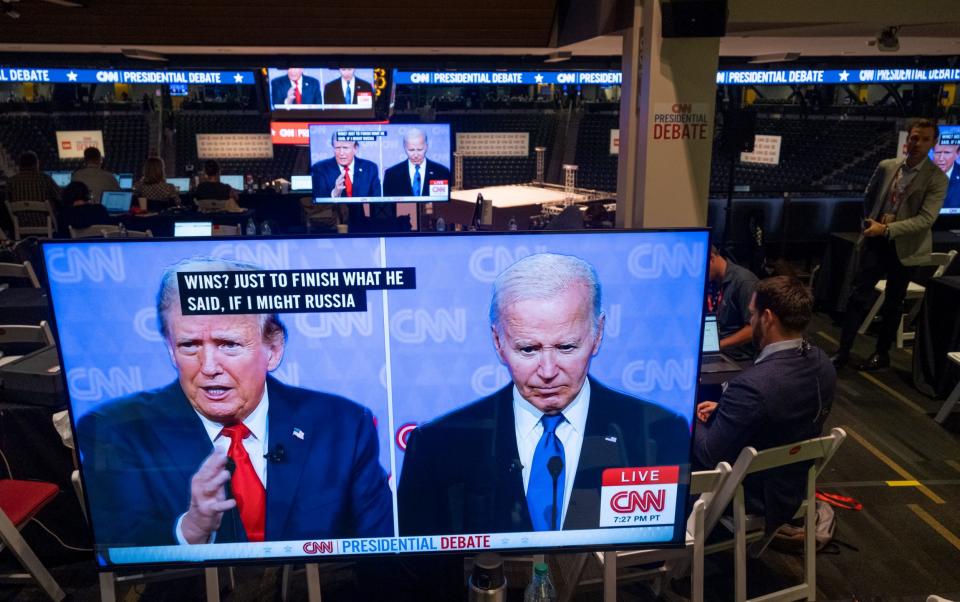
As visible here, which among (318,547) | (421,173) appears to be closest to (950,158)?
(421,173)

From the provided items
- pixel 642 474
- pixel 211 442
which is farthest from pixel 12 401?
pixel 642 474

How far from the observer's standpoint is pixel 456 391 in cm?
154

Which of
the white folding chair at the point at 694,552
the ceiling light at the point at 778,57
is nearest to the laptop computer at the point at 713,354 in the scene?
the white folding chair at the point at 694,552

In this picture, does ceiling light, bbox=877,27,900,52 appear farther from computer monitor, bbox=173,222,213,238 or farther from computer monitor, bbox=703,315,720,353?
computer monitor, bbox=173,222,213,238

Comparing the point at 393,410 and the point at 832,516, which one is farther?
the point at 832,516

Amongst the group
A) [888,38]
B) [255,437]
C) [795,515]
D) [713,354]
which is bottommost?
[795,515]

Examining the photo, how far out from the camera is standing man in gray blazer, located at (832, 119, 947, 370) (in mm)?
4852

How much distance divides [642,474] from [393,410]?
617mm

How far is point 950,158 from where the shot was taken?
6.86 m

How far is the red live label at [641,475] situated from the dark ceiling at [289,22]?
3449mm

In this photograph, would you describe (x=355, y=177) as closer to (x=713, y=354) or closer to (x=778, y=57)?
(x=713, y=354)

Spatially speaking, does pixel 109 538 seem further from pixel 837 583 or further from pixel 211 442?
pixel 837 583

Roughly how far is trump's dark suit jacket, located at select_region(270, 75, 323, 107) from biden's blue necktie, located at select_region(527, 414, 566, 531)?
7.79 m

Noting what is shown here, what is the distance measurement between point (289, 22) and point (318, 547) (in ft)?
13.5
